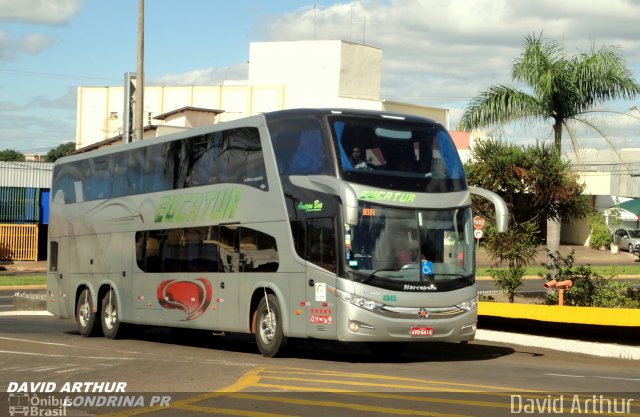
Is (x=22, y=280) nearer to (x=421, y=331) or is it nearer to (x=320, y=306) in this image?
(x=320, y=306)

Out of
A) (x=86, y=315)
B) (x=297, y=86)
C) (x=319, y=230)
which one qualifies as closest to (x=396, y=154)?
(x=319, y=230)

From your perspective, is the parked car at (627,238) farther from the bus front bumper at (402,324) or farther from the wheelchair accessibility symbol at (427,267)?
the wheelchair accessibility symbol at (427,267)

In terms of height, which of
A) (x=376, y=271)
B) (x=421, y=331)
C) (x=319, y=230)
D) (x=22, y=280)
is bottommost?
(x=22, y=280)

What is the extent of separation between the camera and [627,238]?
68.9 m

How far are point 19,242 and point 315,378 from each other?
50.0m

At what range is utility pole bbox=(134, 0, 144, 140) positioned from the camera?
103ft

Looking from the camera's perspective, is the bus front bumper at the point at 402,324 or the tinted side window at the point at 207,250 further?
the tinted side window at the point at 207,250

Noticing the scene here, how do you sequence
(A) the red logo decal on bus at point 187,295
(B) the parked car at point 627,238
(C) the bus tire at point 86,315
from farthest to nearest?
(B) the parked car at point 627,238
(C) the bus tire at point 86,315
(A) the red logo decal on bus at point 187,295

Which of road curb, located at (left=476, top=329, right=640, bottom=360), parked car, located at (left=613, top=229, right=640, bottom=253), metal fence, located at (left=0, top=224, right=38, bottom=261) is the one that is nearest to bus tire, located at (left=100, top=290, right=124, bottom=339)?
road curb, located at (left=476, top=329, right=640, bottom=360)

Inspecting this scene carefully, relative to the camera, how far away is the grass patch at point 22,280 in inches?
1786

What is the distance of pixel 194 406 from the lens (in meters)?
10.8

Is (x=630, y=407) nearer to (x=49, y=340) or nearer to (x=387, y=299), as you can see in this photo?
(x=387, y=299)

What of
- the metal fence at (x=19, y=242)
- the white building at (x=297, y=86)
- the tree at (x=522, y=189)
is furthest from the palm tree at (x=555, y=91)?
the white building at (x=297, y=86)

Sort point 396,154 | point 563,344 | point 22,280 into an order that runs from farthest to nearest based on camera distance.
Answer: point 22,280
point 563,344
point 396,154
